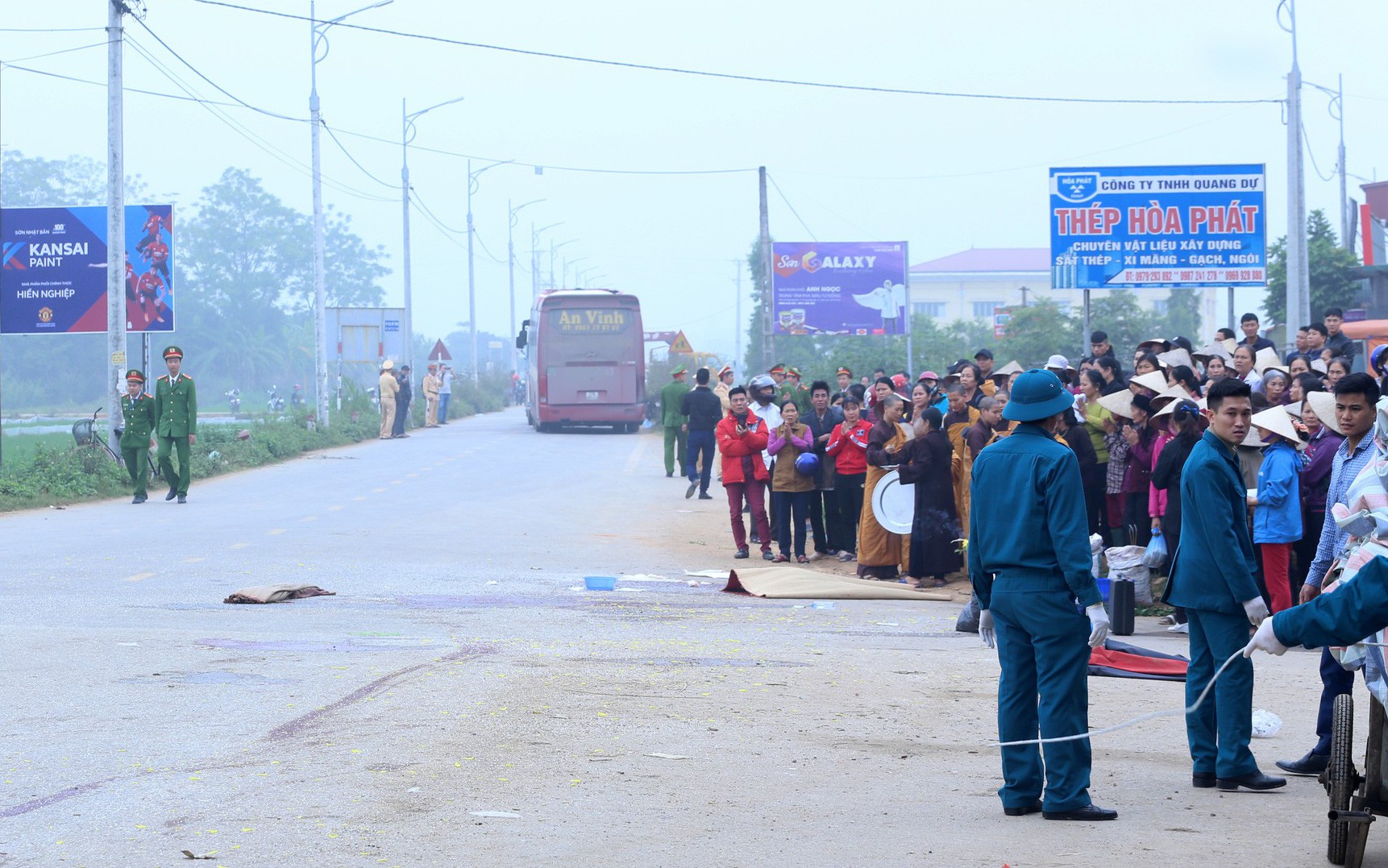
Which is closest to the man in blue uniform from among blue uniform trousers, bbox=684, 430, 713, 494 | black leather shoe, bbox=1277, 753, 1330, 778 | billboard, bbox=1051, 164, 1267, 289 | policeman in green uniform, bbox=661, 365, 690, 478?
black leather shoe, bbox=1277, 753, 1330, 778

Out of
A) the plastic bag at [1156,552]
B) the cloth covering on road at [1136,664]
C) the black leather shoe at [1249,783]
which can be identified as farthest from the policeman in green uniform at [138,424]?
the black leather shoe at [1249,783]

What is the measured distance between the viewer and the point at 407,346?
167 ft

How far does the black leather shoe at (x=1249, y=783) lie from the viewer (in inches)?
241

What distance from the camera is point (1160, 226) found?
2898 centimetres

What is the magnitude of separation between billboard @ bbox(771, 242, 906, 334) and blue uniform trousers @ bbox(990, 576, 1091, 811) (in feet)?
137

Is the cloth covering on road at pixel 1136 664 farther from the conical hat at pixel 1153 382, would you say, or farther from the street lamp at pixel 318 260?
the street lamp at pixel 318 260

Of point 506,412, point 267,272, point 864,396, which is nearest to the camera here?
point 864,396

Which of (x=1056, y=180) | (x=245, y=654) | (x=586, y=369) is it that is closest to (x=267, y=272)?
(x=586, y=369)

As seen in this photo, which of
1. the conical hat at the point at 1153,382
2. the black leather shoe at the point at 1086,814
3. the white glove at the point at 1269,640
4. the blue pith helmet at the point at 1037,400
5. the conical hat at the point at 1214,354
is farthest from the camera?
the conical hat at the point at 1214,354

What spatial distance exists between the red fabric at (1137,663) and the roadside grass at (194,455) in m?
15.1

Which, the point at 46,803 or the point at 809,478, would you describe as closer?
the point at 46,803

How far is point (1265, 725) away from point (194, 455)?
22.4m

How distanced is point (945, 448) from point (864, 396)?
4.86 metres

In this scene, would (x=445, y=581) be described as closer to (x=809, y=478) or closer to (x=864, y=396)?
(x=809, y=478)
